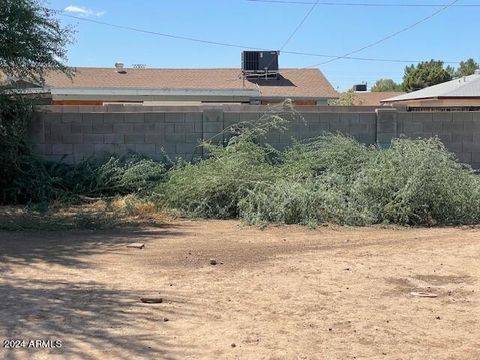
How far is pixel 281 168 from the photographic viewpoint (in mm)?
12672

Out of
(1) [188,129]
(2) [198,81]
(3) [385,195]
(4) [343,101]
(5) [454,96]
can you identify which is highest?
(2) [198,81]

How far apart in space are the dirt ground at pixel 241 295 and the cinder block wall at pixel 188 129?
452cm

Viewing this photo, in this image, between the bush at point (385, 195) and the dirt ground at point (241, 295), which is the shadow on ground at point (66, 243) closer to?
the dirt ground at point (241, 295)

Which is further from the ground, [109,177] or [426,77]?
[426,77]

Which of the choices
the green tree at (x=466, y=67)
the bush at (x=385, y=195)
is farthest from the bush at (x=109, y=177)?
the green tree at (x=466, y=67)

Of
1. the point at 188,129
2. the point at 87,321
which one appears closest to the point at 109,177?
the point at 188,129

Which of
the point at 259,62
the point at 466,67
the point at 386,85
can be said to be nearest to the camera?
the point at 259,62

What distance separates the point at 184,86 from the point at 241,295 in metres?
31.1

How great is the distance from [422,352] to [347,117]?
10.2m

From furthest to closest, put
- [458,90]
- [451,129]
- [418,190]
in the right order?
[458,90], [451,129], [418,190]

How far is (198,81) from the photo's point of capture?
37.6 meters

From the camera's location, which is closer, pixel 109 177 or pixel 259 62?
pixel 109 177

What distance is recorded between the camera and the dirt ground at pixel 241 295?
15.5 ft

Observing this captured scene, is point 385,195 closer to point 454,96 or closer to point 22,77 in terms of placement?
point 22,77
